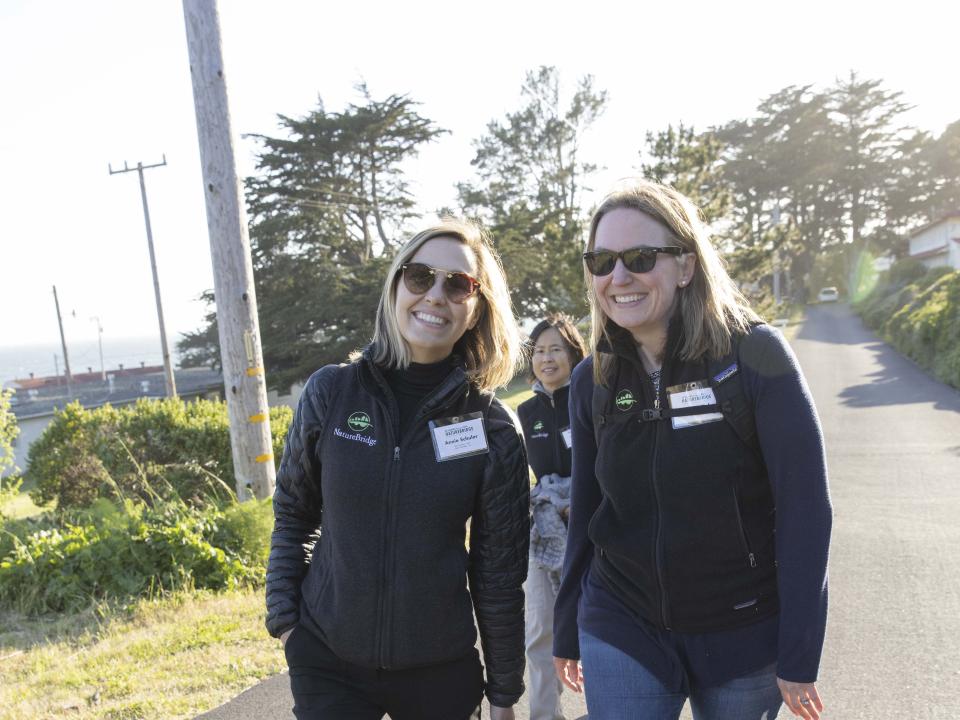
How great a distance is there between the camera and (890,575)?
224 inches

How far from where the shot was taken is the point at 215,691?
423 centimetres

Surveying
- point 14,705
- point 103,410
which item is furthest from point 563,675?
point 103,410

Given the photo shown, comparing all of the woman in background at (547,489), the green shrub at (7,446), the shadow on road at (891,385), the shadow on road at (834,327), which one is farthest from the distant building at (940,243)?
the green shrub at (7,446)

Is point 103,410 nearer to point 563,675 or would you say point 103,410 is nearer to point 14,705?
point 14,705

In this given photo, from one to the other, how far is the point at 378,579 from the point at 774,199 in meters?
64.7

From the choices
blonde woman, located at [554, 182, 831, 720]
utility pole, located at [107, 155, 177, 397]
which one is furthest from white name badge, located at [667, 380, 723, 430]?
utility pole, located at [107, 155, 177, 397]

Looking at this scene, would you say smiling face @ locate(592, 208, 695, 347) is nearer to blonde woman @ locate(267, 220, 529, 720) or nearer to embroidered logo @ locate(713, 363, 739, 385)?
embroidered logo @ locate(713, 363, 739, 385)

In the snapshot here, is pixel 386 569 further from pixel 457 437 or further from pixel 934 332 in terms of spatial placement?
pixel 934 332

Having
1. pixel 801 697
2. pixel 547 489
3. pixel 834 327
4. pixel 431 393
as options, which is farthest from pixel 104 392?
pixel 801 697

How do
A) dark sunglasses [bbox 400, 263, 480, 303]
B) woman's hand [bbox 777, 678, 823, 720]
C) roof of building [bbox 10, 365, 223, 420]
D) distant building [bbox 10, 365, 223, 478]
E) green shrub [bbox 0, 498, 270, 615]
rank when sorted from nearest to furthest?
woman's hand [bbox 777, 678, 823, 720] → dark sunglasses [bbox 400, 263, 480, 303] → green shrub [bbox 0, 498, 270, 615] → distant building [bbox 10, 365, 223, 478] → roof of building [bbox 10, 365, 223, 420]

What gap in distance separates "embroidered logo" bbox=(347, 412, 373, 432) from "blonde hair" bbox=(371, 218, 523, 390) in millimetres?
249

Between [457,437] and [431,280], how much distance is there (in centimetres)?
56

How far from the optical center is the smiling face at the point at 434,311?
2.55 m

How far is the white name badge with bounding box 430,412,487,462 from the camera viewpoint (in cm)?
232
